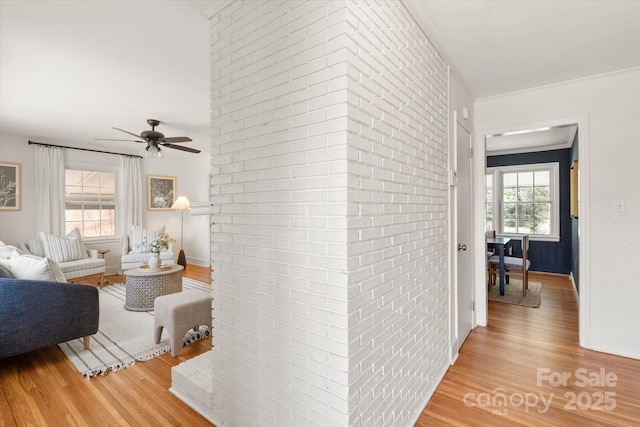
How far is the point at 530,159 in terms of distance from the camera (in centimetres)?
607

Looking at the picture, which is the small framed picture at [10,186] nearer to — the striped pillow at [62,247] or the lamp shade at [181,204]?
the striped pillow at [62,247]

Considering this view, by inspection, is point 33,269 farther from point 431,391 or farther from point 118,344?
point 431,391

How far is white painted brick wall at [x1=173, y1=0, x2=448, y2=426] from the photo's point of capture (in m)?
1.38

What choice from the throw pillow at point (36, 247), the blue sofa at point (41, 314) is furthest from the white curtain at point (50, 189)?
the blue sofa at point (41, 314)

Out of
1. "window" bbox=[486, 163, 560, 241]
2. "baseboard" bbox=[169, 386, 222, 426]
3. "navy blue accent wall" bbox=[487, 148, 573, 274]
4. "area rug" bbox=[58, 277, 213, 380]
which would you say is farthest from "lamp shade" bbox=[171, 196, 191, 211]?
"navy blue accent wall" bbox=[487, 148, 573, 274]

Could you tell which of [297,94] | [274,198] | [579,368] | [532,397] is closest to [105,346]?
[274,198]

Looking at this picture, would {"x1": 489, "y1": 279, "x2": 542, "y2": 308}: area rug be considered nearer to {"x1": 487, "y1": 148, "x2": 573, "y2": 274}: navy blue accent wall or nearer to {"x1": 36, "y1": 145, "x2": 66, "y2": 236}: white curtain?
{"x1": 487, "y1": 148, "x2": 573, "y2": 274}: navy blue accent wall

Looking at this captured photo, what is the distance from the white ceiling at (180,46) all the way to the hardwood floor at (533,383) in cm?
243

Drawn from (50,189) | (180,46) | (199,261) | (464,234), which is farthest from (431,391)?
(50,189)

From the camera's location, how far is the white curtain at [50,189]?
5.23 metres

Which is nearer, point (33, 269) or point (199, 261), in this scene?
point (33, 269)

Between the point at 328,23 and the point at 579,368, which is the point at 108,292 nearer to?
the point at 328,23

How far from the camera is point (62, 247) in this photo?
197 inches

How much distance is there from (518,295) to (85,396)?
4.92 m
